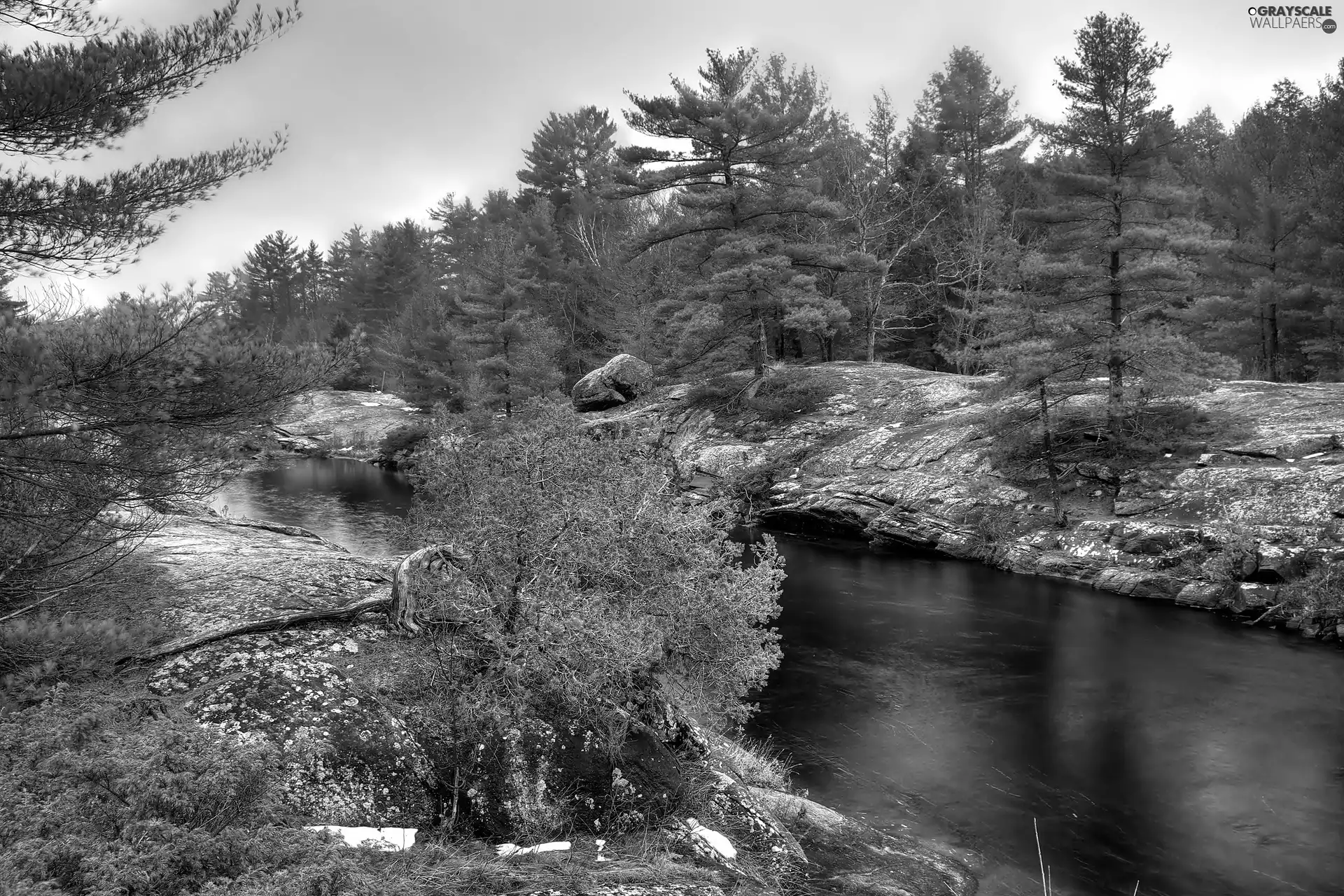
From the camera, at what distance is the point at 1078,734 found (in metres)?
12.1

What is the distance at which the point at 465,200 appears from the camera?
217 feet

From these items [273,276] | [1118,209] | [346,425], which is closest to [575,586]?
[1118,209]

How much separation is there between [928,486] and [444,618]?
18.8 meters

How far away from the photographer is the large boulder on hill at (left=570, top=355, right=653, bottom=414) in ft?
119

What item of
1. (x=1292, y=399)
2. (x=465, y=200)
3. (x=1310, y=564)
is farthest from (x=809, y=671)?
(x=465, y=200)

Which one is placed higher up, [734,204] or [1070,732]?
[734,204]

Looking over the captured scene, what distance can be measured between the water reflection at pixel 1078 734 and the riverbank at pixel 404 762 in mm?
1942

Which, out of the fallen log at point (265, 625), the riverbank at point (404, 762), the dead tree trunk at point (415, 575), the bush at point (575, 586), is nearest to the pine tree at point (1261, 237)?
the bush at point (575, 586)

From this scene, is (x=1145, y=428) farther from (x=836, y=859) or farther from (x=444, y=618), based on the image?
(x=444, y=618)

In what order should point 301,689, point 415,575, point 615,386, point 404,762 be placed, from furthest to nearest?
1. point 615,386
2. point 415,575
3. point 301,689
4. point 404,762

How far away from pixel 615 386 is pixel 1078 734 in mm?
26925

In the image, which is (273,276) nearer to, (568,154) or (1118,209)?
(568,154)

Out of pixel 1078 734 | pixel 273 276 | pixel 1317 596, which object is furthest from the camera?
pixel 273 276

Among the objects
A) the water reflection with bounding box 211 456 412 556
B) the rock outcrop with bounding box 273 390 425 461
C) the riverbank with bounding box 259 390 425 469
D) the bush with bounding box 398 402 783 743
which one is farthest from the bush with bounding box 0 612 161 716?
the rock outcrop with bounding box 273 390 425 461
